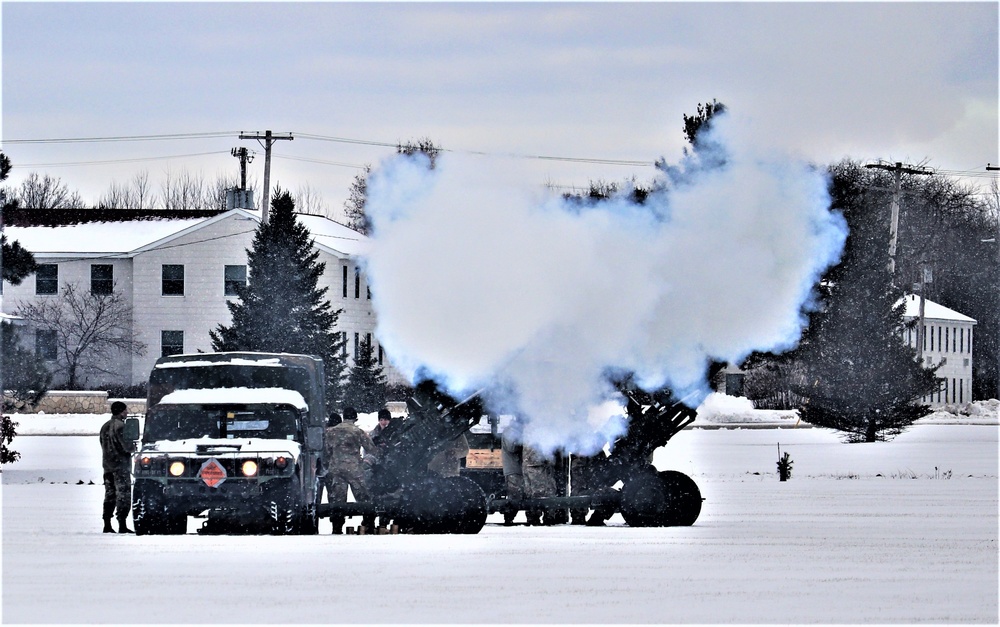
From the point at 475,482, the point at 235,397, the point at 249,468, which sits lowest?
the point at 475,482

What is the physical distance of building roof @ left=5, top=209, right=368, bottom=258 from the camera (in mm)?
65812

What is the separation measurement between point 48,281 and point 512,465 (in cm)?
4831

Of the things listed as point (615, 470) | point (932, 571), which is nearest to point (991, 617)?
point (932, 571)

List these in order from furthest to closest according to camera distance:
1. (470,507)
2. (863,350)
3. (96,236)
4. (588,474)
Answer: (96,236) < (863,350) < (588,474) < (470,507)

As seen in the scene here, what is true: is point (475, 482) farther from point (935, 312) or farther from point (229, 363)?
point (935, 312)

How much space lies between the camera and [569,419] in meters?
22.7

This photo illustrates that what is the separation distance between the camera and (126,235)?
2689 inches

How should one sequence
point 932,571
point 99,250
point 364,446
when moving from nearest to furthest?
point 932,571 → point 364,446 → point 99,250

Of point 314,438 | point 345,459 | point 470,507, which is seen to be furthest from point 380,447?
point 470,507

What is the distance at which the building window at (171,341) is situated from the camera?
65875 millimetres

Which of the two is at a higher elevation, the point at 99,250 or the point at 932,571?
the point at 99,250

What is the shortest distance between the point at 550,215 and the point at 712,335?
2.89 metres

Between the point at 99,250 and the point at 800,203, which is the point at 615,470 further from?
the point at 99,250

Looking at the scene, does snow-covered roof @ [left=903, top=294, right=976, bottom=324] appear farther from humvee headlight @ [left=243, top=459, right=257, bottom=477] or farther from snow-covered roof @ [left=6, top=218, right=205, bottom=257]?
humvee headlight @ [left=243, top=459, right=257, bottom=477]
